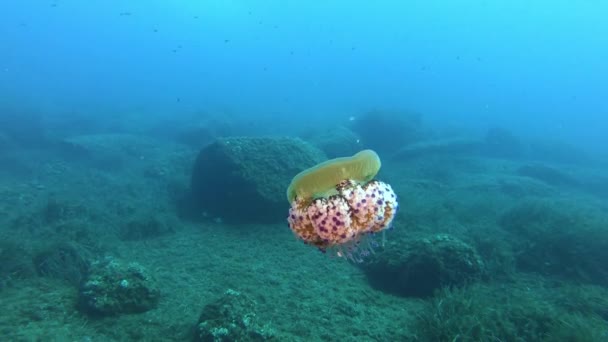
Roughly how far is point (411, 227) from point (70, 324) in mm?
8948

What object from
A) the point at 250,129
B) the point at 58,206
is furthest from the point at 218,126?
the point at 58,206

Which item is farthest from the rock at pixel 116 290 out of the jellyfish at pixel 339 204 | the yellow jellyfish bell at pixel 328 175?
the yellow jellyfish bell at pixel 328 175

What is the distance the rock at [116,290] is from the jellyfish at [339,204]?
14.4 feet

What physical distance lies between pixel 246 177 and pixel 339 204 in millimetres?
8601

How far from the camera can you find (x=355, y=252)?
3.78 meters

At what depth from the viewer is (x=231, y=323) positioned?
5.68 metres

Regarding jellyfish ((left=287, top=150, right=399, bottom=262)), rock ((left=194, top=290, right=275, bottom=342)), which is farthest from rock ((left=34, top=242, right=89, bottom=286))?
jellyfish ((left=287, top=150, right=399, bottom=262))

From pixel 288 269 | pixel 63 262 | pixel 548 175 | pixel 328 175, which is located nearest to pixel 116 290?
pixel 63 262

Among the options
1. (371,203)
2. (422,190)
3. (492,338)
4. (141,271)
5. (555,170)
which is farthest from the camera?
(555,170)

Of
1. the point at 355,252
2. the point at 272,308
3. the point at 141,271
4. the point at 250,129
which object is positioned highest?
the point at 355,252

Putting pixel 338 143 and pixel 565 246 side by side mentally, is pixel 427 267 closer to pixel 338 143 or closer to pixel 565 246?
pixel 565 246

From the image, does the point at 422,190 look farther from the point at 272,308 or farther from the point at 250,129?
the point at 250,129

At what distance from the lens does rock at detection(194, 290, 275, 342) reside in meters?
5.55

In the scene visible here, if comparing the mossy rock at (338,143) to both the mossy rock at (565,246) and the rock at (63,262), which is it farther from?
the rock at (63,262)
